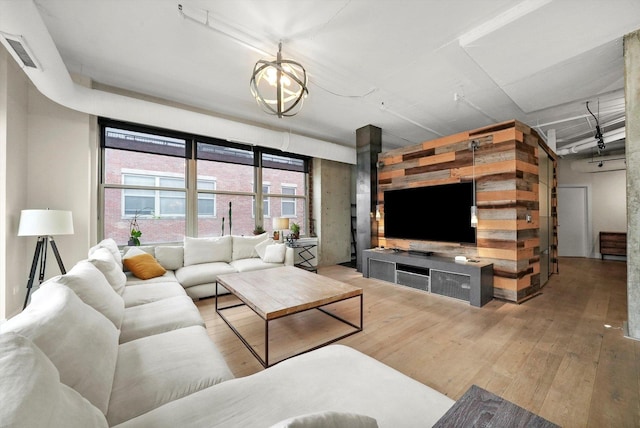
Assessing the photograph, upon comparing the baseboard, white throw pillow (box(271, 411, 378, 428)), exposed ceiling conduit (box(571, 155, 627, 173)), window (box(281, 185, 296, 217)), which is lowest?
the baseboard

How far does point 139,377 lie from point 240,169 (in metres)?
4.25

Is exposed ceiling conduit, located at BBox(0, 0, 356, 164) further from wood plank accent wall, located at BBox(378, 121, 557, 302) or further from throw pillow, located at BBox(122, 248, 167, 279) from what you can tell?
wood plank accent wall, located at BBox(378, 121, 557, 302)

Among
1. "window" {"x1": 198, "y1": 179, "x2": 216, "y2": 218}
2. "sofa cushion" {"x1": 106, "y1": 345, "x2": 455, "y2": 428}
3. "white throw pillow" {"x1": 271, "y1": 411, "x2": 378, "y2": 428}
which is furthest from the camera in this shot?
"window" {"x1": 198, "y1": 179, "x2": 216, "y2": 218}

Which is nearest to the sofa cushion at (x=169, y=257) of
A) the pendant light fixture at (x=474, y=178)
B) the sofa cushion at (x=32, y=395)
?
the sofa cushion at (x=32, y=395)

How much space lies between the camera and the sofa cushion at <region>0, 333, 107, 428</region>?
0.54 metres

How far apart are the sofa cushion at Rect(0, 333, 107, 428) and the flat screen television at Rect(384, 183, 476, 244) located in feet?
13.8

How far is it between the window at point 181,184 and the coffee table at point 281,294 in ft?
6.65

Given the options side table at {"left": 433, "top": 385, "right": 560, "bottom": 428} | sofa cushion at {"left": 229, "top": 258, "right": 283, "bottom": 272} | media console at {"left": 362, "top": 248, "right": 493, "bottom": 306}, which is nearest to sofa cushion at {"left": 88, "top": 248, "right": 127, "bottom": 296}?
sofa cushion at {"left": 229, "top": 258, "right": 283, "bottom": 272}

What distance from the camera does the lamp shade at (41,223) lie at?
8.38 ft

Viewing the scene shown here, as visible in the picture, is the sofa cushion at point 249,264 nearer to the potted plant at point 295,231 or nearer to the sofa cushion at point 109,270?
the potted plant at point 295,231

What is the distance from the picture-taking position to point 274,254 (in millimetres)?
4105

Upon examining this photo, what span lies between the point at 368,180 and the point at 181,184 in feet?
11.6

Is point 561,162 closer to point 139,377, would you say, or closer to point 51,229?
point 139,377

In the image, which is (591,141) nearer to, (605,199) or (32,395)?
(605,199)
